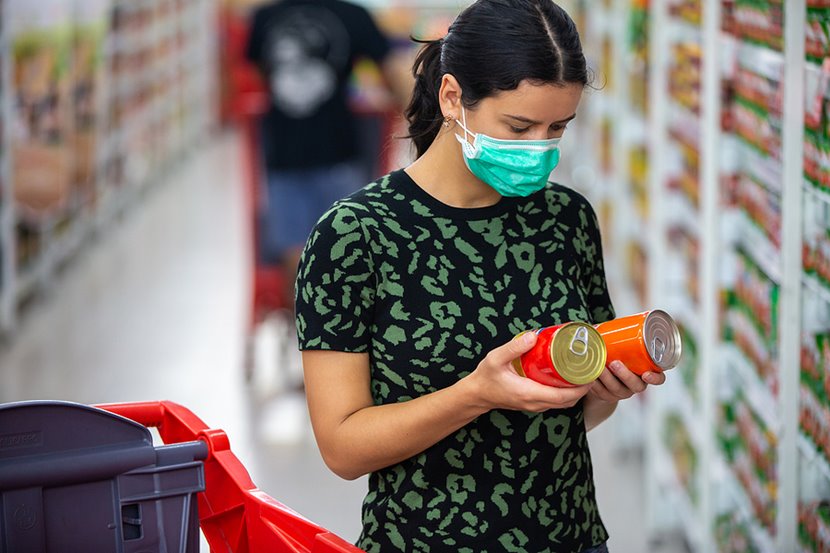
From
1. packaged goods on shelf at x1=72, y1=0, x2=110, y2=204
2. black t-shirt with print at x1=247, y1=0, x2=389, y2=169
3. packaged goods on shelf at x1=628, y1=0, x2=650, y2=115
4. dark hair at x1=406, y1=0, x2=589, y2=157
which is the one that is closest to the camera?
dark hair at x1=406, y1=0, x2=589, y2=157

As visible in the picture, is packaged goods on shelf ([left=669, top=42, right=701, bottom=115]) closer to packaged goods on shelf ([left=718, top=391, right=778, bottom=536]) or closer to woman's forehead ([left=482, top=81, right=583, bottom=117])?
packaged goods on shelf ([left=718, top=391, right=778, bottom=536])

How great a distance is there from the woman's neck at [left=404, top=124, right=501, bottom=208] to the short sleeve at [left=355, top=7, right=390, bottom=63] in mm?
3784

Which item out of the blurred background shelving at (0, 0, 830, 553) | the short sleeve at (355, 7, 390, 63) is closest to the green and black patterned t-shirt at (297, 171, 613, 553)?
the blurred background shelving at (0, 0, 830, 553)

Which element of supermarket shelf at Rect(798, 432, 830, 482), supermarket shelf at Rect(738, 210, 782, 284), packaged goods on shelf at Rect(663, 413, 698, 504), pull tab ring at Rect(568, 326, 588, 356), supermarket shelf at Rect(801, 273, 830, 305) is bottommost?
packaged goods on shelf at Rect(663, 413, 698, 504)

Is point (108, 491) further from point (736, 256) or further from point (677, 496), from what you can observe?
point (677, 496)

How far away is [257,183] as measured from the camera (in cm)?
589

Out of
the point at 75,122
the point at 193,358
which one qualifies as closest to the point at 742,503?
the point at 193,358

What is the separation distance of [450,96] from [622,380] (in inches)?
19.7

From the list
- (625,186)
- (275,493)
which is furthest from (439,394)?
(625,186)

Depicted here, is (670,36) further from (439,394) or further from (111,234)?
(111,234)

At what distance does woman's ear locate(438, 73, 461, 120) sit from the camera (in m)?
1.81

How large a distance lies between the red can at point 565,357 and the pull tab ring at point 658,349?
0.23ft

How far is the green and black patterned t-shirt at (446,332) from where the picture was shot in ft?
5.72

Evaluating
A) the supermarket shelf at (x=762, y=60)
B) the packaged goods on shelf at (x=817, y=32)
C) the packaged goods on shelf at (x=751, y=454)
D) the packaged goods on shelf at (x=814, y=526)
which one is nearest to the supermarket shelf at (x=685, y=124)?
the supermarket shelf at (x=762, y=60)
